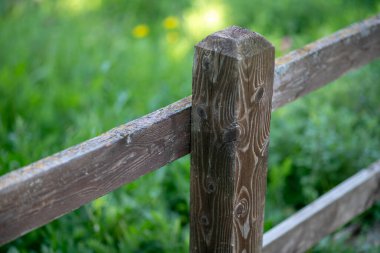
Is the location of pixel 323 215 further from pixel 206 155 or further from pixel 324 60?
pixel 206 155

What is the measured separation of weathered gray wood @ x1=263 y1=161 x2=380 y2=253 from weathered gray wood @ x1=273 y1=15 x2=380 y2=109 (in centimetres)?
48

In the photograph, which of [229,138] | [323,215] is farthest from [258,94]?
[323,215]

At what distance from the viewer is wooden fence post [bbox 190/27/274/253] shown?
132cm

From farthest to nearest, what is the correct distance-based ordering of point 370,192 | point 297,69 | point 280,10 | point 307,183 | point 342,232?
point 280,10 → point 307,183 → point 342,232 → point 370,192 → point 297,69

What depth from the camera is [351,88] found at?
145 inches

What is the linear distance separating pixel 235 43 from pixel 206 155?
0.31 m

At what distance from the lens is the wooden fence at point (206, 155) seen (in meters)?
1.17

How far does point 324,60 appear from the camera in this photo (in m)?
1.83

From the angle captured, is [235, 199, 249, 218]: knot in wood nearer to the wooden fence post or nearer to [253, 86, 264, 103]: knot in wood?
the wooden fence post

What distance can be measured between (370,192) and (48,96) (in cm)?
216

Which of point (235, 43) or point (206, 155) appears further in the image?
point (206, 155)

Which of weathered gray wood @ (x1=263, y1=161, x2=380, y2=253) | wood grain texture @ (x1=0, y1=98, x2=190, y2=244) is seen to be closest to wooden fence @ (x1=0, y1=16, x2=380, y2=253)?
wood grain texture @ (x1=0, y1=98, x2=190, y2=244)

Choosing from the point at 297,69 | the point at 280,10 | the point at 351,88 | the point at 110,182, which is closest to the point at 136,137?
the point at 110,182

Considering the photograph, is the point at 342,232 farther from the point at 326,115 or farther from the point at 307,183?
the point at 326,115
